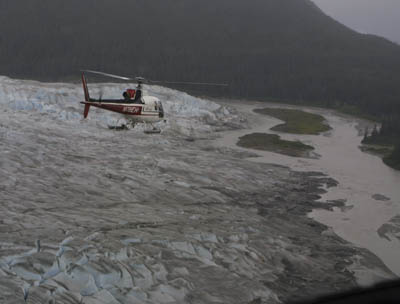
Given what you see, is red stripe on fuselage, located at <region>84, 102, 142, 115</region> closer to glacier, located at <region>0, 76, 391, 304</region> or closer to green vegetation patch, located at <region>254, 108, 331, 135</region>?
glacier, located at <region>0, 76, 391, 304</region>

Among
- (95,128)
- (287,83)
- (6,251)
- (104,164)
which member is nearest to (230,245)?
(6,251)

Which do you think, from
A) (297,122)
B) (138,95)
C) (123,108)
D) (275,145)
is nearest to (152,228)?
(123,108)

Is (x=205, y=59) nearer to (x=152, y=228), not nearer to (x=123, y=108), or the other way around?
(x=123, y=108)

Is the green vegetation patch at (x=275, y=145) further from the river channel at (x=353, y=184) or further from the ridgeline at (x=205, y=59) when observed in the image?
the ridgeline at (x=205, y=59)

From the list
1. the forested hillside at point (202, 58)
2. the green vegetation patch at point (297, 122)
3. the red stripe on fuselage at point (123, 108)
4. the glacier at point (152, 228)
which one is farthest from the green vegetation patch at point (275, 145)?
the forested hillside at point (202, 58)

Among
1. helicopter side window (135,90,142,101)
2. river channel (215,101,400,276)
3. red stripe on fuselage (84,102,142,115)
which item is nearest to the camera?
river channel (215,101,400,276)

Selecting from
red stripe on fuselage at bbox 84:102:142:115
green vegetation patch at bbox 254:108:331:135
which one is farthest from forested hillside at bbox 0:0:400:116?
red stripe on fuselage at bbox 84:102:142:115
